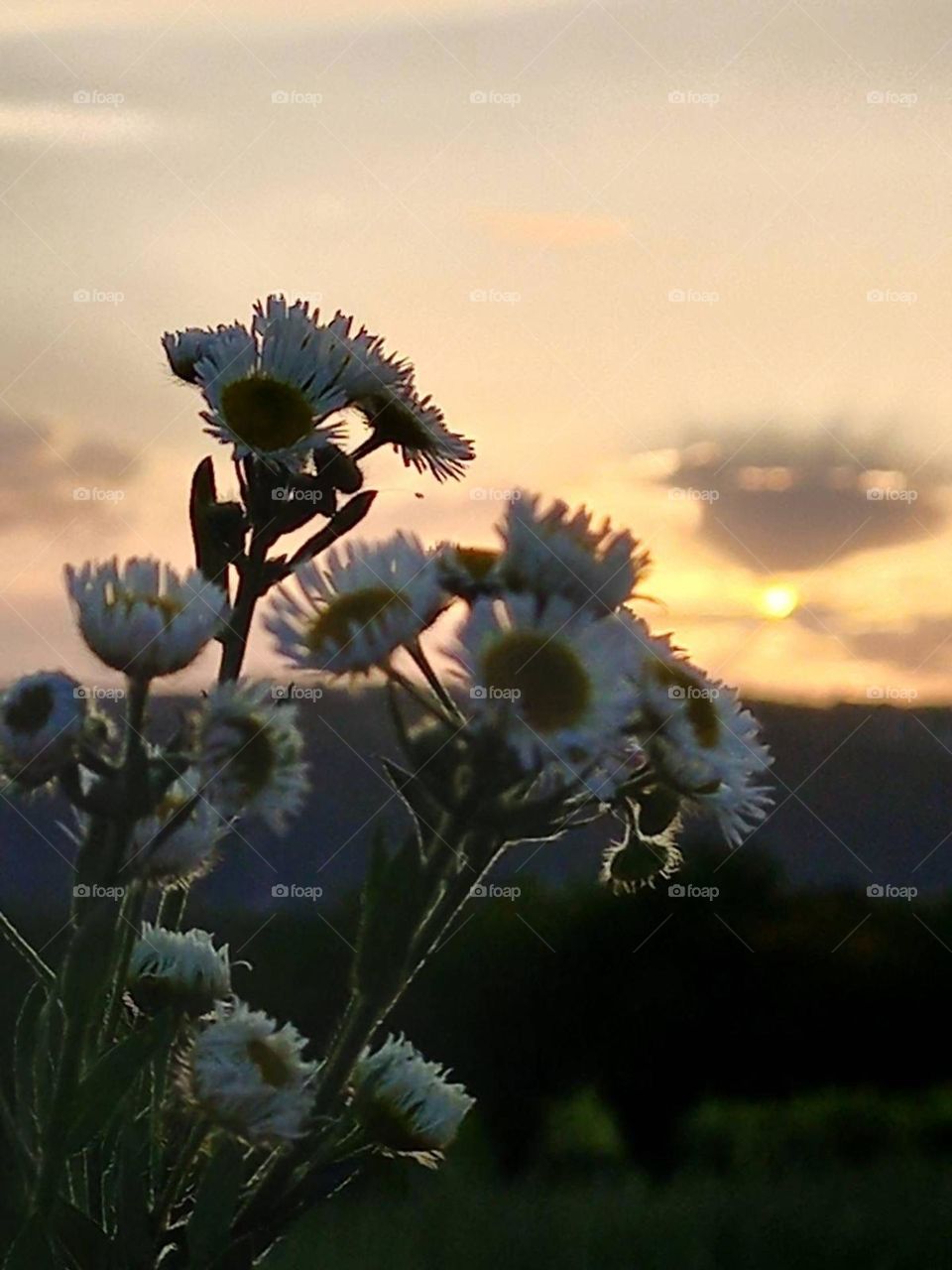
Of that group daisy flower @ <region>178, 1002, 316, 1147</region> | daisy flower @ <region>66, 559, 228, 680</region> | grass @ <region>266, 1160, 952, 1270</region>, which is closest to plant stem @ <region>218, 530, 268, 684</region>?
daisy flower @ <region>66, 559, 228, 680</region>

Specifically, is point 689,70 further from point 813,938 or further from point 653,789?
point 813,938

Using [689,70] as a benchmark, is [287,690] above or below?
below

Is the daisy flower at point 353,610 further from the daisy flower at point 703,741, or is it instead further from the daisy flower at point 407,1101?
the daisy flower at point 407,1101

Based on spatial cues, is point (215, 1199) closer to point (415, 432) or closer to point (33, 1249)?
point (33, 1249)

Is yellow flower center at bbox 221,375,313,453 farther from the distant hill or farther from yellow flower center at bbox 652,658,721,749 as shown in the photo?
yellow flower center at bbox 652,658,721,749

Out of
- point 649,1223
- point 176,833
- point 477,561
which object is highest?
point 477,561

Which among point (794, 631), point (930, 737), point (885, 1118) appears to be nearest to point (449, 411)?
point (794, 631)

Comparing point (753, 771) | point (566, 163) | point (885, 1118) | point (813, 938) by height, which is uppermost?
point (566, 163)

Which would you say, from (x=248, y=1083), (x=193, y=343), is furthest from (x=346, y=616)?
(x=248, y=1083)
